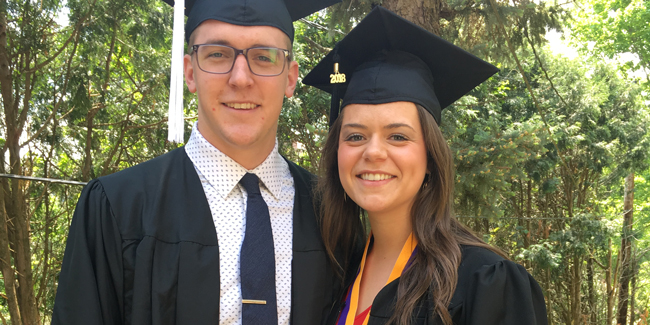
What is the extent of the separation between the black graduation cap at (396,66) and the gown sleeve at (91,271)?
1.10m

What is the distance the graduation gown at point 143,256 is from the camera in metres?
1.68

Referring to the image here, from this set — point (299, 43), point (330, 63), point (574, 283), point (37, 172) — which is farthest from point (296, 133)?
point (574, 283)

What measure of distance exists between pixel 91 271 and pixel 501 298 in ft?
4.66

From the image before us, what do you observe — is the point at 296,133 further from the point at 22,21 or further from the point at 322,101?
the point at 22,21

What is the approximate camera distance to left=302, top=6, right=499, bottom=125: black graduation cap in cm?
211

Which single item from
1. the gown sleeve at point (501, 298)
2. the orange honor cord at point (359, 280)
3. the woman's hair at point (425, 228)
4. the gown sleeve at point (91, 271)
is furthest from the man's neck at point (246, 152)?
the gown sleeve at point (501, 298)

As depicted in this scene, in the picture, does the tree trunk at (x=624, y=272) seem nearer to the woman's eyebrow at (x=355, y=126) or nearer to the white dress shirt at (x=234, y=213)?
the woman's eyebrow at (x=355, y=126)

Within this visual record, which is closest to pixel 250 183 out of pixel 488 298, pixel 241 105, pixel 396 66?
pixel 241 105

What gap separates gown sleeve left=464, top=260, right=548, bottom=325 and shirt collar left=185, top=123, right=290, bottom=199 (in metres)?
0.87

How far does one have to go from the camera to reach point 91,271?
1675 millimetres

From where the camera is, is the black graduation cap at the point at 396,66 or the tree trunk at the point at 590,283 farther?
the tree trunk at the point at 590,283

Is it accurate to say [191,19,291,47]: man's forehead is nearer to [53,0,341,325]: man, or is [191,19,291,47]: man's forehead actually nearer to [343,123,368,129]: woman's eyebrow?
[53,0,341,325]: man

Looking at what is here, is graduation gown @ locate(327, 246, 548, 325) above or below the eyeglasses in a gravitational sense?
below

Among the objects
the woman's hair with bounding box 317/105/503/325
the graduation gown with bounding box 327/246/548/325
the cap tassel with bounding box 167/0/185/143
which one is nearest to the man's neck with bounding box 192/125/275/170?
the cap tassel with bounding box 167/0/185/143
